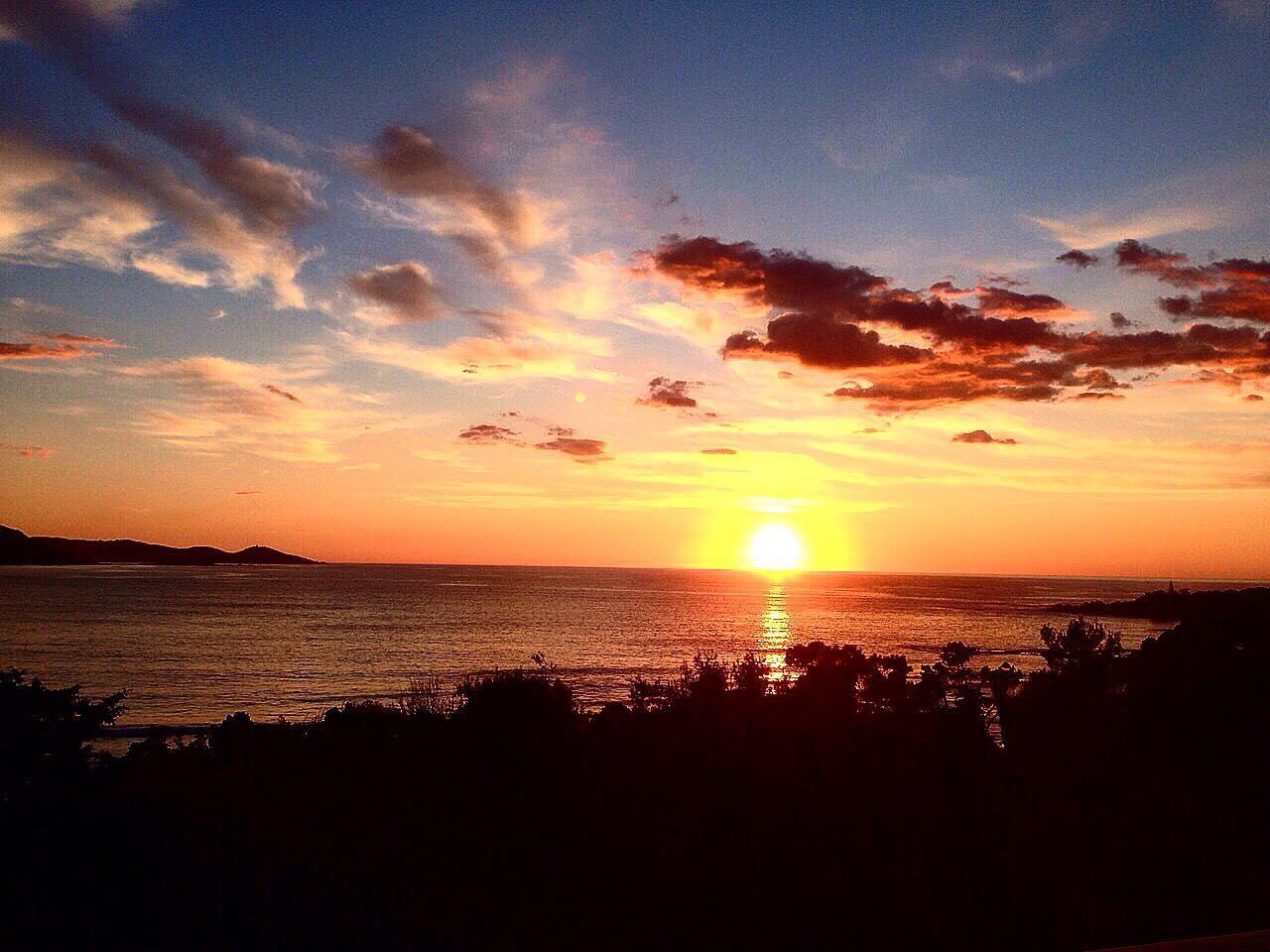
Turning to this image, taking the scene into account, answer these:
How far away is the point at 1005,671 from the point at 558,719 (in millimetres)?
11257

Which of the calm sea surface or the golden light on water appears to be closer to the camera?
the calm sea surface

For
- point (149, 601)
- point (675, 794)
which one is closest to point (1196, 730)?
point (675, 794)

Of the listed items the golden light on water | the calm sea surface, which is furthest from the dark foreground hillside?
the golden light on water

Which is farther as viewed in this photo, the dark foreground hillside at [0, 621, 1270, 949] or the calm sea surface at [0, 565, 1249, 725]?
the calm sea surface at [0, 565, 1249, 725]

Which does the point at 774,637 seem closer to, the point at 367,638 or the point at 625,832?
the point at 367,638

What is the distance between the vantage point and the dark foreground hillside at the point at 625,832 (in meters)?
7.18

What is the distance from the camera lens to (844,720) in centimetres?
1330

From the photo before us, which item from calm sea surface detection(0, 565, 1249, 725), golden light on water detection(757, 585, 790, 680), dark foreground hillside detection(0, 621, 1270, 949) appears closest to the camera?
dark foreground hillside detection(0, 621, 1270, 949)

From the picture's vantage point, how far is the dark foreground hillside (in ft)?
23.5

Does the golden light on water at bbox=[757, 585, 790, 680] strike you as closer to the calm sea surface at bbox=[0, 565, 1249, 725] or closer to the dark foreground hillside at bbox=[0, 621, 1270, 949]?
the calm sea surface at bbox=[0, 565, 1249, 725]

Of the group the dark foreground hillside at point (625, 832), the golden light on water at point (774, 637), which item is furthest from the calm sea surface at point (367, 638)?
the dark foreground hillside at point (625, 832)

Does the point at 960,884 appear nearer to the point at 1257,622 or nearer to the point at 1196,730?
the point at 1196,730

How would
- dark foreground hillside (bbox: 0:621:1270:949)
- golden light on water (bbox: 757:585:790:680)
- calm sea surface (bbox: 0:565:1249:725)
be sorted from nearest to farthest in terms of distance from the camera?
dark foreground hillside (bbox: 0:621:1270:949), calm sea surface (bbox: 0:565:1249:725), golden light on water (bbox: 757:585:790:680)

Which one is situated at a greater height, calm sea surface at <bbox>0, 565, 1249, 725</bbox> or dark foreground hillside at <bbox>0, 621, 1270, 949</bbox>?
dark foreground hillside at <bbox>0, 621, 1270, 949</bbox>
